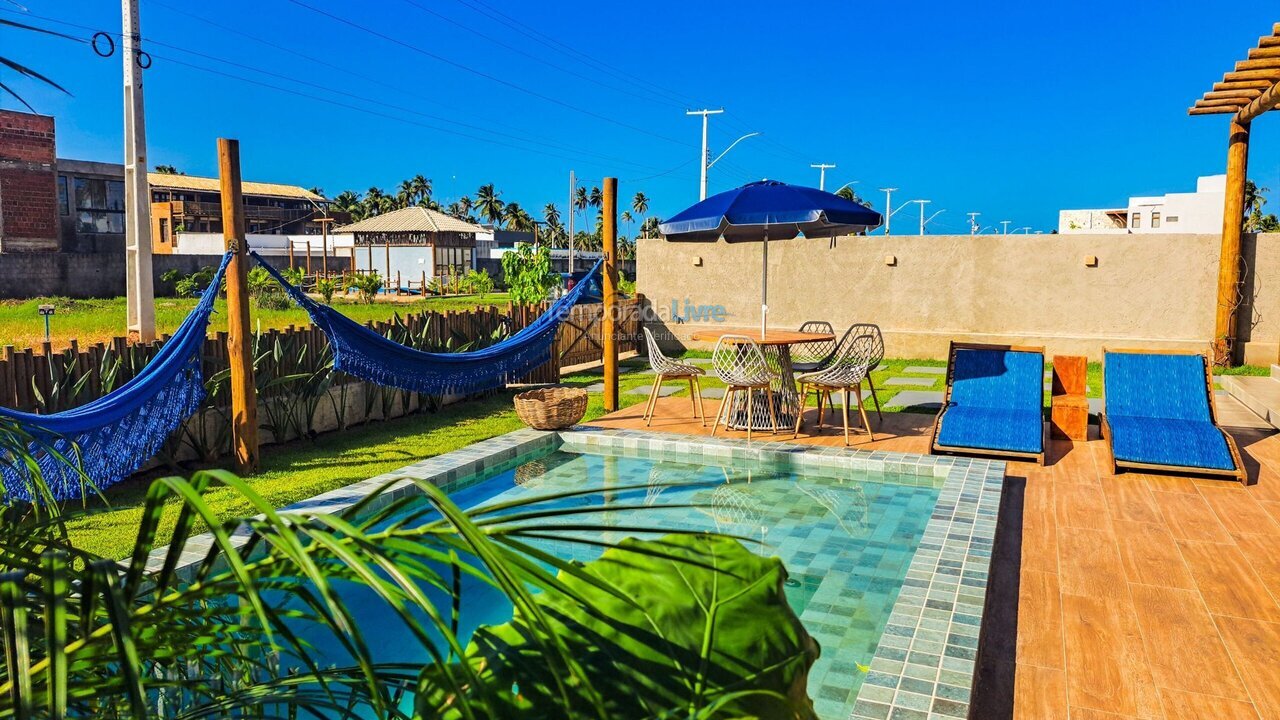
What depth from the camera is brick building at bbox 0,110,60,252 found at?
20.4 meters

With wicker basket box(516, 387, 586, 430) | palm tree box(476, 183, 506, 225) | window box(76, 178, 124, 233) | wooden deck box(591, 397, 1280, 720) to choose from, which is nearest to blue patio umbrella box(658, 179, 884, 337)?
wicker basket box(516, 387, 586, 430)

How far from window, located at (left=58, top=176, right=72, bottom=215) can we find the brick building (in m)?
1.09

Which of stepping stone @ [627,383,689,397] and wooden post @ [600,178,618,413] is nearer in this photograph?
wooden post @ [600,178,618,413]

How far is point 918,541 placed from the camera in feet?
14.6

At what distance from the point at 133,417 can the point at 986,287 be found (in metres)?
10.2

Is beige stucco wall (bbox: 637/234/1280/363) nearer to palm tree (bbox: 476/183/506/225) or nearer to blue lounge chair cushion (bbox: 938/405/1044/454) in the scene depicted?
blue lounge chair cushion (bbox: 938/405/1044/454)

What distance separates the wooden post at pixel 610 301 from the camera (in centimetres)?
787

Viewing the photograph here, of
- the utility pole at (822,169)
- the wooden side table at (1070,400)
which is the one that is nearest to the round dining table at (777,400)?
the wooden side table at (1070,400)

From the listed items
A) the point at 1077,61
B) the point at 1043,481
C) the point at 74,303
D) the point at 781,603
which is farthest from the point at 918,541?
the point at 1077,61

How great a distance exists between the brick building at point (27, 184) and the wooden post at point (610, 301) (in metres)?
19.1

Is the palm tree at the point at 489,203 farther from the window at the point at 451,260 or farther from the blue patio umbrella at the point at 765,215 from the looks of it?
the blue patio umbrella at the point at 765,215

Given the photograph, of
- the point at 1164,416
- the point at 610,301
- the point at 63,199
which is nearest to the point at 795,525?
the point at 1164,416

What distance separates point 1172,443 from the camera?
553 centimetres

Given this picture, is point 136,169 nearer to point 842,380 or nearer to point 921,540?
point 842,380
